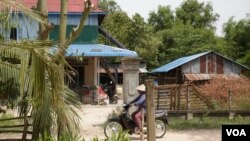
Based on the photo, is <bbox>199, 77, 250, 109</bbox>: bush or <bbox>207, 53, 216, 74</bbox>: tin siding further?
<bbox>207, 53, 216, 74</bbox>: tin siding

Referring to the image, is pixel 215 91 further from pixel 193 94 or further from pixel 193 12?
pixel 193 12

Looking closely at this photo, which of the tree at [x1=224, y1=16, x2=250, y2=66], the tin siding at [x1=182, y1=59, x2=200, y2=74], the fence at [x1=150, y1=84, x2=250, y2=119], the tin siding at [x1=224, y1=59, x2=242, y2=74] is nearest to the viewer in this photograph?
the fence at [x1=150, y1=84, x2=250, y2=119]

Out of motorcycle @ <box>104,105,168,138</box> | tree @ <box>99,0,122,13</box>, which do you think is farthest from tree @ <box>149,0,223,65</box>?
motorcycle @ <box>104,105,168,138</box>

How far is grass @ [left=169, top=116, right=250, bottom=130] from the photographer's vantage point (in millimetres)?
12016

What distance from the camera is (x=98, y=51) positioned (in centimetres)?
2005

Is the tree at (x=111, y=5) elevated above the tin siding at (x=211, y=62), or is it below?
above

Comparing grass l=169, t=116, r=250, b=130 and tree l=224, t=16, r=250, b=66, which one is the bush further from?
tree l=224, t=16, r=250, b=66

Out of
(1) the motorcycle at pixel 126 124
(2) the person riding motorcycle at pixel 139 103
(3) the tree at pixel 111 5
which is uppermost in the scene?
(3) the tree at pixel 111 5

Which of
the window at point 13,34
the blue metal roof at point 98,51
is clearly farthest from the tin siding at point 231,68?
the window at point 13,34

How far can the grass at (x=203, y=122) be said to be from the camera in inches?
473

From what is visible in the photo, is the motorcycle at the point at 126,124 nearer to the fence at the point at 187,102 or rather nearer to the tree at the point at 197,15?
the fence at the point at 187,102

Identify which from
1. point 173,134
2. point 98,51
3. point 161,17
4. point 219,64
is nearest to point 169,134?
point 173,134

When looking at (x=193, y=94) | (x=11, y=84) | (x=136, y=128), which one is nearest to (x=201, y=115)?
(x=193, y=94)

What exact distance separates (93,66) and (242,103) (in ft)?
32.9
